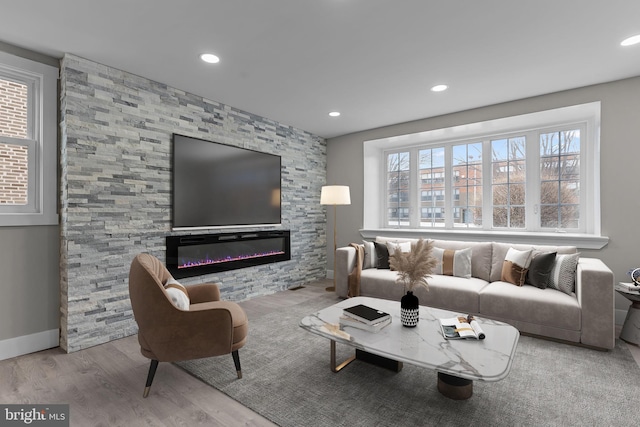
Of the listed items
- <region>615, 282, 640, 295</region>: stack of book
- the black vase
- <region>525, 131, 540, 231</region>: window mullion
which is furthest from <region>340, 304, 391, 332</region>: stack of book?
<region>525, 131, 540, 231</region>: window mullion

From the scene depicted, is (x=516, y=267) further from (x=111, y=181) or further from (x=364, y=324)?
(x=111, y=181)

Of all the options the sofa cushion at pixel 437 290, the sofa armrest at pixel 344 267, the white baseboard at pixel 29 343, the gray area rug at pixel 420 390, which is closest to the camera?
the gray area rug at pixel 420 390

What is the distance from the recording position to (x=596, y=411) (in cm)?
183

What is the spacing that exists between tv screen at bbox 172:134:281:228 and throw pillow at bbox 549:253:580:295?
3.47 meters

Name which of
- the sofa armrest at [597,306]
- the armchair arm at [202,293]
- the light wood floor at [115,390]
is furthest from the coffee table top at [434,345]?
the sofa armrest at [597,306]

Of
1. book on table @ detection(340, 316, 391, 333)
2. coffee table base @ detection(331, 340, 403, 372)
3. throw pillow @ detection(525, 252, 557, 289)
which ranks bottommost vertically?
coffee table base @ detection(331, 340, 403, 372)

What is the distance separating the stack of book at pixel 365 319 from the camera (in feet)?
6.82

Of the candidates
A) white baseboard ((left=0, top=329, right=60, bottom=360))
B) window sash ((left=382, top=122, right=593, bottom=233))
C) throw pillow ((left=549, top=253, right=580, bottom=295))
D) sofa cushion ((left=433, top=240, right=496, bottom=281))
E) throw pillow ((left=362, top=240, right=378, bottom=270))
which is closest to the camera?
white baseboard ((left=0, top=329, right=60, bottom=360))

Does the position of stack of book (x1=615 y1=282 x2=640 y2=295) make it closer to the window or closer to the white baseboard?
the window

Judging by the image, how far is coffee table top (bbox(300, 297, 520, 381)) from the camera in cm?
160

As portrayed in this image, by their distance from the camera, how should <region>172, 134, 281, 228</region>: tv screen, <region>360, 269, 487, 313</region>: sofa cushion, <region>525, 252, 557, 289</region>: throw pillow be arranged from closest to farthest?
<region>525, 252, 557, 289</region>: throw pillow < <region>360, 269, 487, 313</region>: sofa cushion < <region>172, 134, 281, 228</region>: tv screen

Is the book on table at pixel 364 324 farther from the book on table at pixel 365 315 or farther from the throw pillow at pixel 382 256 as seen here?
the throw pillow at pixel 382 256

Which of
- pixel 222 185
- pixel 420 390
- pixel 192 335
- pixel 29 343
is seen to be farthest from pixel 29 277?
pixel 420 390

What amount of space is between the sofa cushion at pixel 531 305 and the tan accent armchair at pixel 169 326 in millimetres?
2527
